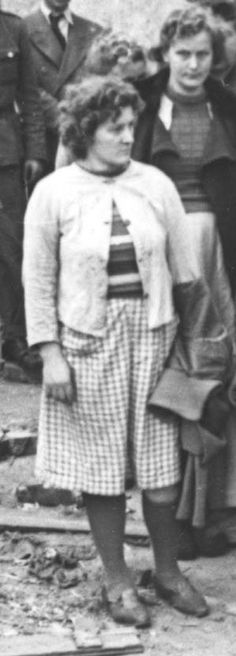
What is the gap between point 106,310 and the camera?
16.6 feet

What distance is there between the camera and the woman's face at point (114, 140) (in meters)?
5.02

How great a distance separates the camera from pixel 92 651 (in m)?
5.11

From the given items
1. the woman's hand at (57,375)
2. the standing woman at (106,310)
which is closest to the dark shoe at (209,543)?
the standing woman at (106,310)

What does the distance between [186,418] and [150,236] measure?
662 millimetres

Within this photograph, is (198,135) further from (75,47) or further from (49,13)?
(49,13)

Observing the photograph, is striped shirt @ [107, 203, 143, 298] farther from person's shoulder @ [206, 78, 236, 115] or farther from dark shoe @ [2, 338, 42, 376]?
dark shoe @ [2, 338, 42, 376]

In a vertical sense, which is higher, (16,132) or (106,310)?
(106,310)

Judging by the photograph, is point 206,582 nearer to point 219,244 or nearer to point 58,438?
point 58,438

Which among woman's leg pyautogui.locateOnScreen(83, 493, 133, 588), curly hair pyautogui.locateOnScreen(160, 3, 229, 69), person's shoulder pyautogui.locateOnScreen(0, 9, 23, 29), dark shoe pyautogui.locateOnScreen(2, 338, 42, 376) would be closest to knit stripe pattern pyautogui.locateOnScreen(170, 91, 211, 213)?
curly hair pyautogui.locateOnScreen(160, 3, 229, 69)

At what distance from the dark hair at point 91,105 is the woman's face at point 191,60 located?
72cm

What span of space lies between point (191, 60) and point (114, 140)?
871 millimetres

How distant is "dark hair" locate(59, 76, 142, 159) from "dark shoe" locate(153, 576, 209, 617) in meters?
1.62

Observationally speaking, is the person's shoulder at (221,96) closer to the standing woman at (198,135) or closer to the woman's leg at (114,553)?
the standing woman at (198,135)

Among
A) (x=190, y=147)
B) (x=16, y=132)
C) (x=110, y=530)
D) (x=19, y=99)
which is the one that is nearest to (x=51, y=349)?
(x=110, y=530)
